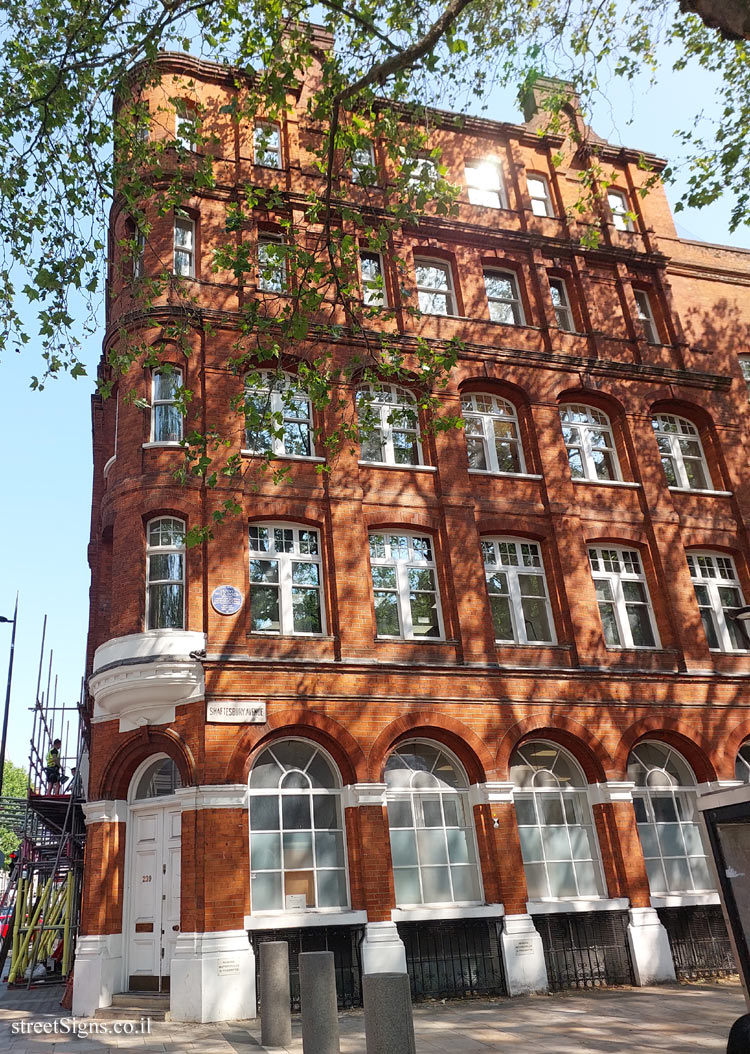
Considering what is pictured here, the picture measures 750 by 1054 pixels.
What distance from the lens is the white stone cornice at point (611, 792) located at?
615 inches

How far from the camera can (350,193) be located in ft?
63.1

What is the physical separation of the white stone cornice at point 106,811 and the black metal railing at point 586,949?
7.59 meters

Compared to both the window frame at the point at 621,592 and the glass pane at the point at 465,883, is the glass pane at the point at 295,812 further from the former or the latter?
the window frame at the point at 621,592

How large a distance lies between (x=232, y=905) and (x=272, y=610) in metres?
5.01

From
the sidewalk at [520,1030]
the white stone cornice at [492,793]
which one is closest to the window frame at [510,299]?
the white stone cornice at [492,793]

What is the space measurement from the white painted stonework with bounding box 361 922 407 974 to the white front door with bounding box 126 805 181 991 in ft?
10.1

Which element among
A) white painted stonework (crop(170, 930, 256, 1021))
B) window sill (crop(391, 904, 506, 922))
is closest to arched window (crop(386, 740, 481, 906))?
window sill (crop(391, 904, 506, 922))

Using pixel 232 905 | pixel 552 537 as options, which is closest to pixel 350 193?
pixel 552 537

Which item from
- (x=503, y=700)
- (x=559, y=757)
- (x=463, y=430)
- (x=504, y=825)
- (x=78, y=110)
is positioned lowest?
(x=504, y=825)

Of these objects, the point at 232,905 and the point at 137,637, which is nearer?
the point at 232,905

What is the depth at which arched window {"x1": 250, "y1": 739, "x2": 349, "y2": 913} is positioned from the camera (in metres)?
13.3

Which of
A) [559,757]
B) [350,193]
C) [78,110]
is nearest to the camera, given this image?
[78,110]

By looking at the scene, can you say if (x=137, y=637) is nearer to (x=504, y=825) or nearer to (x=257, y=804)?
(x=257, y=804)

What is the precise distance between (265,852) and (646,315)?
1676cm
